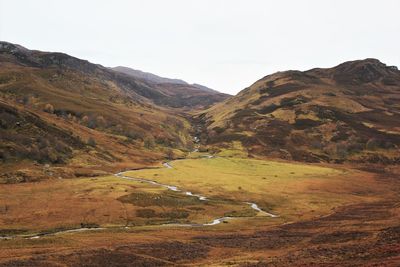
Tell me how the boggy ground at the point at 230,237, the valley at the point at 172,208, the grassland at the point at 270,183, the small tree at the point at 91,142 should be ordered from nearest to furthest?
the boggy ground at the point at 230,237
the valley at the point at 172,208
the grassland at the point at 270,183
the small tree at the point at 91,142

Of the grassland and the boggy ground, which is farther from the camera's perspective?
the grassland

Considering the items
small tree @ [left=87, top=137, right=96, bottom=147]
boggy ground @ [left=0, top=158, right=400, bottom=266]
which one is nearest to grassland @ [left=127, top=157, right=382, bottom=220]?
boggy ground @ [left=0, top=158, right=400, bottom=266]

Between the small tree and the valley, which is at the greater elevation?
the small tree

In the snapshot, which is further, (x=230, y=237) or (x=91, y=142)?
(x=91, y=142)

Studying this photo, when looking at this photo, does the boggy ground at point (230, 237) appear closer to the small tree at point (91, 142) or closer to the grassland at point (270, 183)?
the grassland at point (270, 183)

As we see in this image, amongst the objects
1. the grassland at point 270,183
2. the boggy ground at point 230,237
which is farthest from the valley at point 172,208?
the grassland at point 270,183

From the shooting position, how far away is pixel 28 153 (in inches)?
5591

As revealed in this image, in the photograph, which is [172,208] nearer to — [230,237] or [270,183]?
[230,237]

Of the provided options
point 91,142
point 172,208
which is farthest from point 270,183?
point 91,142

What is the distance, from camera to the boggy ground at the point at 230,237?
50.4m

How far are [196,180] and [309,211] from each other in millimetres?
43326

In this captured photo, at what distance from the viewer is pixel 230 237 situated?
71.8 meters

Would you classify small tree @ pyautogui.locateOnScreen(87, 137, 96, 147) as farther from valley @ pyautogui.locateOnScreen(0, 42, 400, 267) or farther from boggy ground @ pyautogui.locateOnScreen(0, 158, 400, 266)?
boggy ground @ pyautogui.locateOnScreen(0, 158, 400, 266)

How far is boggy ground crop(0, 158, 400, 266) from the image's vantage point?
50.4 m
